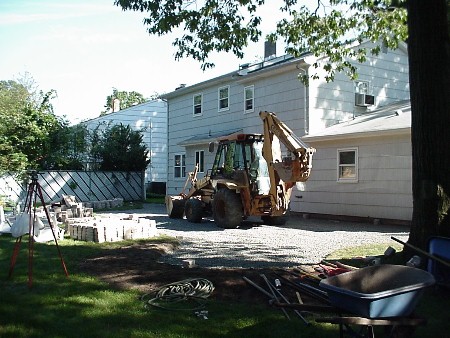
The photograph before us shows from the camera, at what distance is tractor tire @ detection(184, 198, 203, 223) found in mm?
15266

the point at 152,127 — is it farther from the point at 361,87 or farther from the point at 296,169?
the point at 296,169

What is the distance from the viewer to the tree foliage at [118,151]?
2675 centimetres

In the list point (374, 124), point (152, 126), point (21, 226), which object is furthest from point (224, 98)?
point (21, 226)

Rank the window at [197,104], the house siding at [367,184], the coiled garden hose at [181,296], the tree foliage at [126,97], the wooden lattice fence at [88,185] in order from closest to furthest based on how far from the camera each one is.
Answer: the coiled garden hose at [181,296], the house siding at [367,184], the wooden lattice fence at [88,185], the window at [197,104], the tree foliage at [126,97]

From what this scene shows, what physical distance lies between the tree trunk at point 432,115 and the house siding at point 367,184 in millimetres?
7526

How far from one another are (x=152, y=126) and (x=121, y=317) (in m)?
30.6

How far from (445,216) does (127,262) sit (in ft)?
17.4

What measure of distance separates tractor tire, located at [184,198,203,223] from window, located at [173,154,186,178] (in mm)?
10066

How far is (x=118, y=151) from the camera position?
87.8 ft

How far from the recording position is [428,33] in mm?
6984

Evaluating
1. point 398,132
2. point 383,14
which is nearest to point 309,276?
point 383,14

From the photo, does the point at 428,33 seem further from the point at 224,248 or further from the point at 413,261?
the point at 224,248

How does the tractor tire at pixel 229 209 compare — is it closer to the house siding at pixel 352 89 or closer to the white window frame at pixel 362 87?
the house siding at pixel 352 89

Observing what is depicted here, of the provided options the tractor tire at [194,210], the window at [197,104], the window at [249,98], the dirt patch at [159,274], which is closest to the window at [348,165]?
the tractor tire at [194,210]
